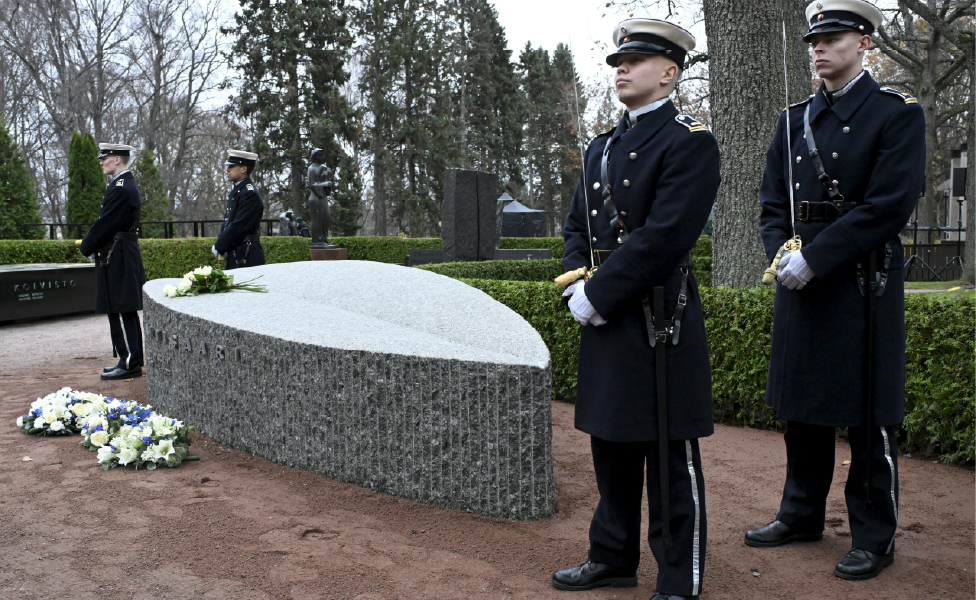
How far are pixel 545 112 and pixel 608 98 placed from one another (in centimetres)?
1557

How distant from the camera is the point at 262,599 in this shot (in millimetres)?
2801

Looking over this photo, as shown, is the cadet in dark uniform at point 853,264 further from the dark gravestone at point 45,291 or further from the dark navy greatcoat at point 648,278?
the dark gravestone at point 45,291

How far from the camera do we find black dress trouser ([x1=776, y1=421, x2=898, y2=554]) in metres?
3.01

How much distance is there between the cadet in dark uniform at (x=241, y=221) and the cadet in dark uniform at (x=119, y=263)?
2.85 feet

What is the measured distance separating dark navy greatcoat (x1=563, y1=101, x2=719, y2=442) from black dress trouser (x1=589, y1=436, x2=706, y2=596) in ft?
0.40

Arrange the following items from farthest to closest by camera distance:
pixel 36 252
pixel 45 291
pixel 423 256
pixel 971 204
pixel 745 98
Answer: pixel 423 256, pixel 36 252, pixel 971 204, pixel 45 291, pixel 745 98

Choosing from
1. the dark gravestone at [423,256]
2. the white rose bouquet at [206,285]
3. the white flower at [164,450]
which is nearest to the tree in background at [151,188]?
the dark gravestone at [423,256]

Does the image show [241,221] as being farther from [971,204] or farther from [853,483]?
[971,204]

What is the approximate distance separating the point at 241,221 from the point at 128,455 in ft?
13.2

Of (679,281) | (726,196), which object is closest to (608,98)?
(726,196)

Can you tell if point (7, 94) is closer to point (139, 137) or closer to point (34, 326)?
point (139, 137)

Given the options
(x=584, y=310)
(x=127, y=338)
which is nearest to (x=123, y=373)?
(x=127, y=338)

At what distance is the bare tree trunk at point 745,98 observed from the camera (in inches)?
257

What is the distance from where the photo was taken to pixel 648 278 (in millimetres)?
2572
